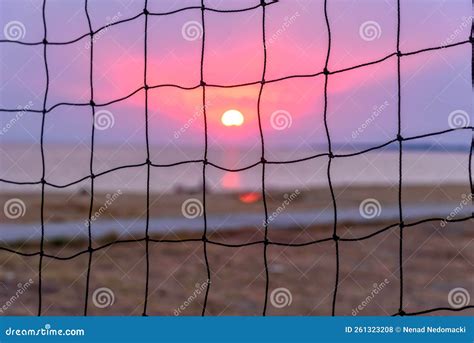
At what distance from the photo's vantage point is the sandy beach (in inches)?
131

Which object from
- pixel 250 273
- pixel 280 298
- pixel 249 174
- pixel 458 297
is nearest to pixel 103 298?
pixel 280 298

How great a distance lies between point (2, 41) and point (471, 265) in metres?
3.43

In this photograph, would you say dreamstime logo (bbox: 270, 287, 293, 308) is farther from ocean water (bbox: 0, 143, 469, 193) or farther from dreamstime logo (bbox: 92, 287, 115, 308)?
ocean water (bbox: 0, 143, 469, 193)

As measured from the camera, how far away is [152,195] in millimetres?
8805

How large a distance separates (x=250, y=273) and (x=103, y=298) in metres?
1.01

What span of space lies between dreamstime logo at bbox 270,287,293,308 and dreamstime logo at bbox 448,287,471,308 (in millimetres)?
817

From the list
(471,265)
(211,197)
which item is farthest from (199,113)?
(211,197)

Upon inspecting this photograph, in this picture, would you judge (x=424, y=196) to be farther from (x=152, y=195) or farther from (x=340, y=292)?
(x=340, y=292)

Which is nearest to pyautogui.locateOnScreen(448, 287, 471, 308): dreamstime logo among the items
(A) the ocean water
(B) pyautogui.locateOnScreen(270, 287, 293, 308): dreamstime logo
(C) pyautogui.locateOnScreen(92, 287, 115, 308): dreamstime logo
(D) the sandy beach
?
(D) the sandy beach
